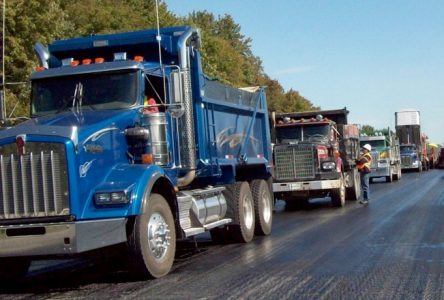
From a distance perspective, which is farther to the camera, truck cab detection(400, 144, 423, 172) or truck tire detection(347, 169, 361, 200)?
truck cab detection(400, 144, 423, 172)

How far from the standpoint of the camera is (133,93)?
9523mm

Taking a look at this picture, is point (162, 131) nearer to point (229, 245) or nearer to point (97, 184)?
point (97, 184)

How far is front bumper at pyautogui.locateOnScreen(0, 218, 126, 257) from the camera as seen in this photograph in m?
7.82

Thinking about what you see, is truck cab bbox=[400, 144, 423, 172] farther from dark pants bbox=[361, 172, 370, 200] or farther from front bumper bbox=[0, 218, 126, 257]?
front bumper bbox=[0, 218, 126, 257]

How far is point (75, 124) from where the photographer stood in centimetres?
855

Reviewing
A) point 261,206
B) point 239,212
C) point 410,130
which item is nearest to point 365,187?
Answer: point 261,206

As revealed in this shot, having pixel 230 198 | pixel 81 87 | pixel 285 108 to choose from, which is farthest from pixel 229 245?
pixel 285 108

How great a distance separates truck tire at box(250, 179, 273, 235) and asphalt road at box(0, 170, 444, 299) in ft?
1.05

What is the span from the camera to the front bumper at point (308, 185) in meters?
19.7

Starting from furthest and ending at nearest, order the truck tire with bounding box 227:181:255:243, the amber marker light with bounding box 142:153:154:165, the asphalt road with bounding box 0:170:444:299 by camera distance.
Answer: the truck tire with bounding box 227:181:255:243, the amber marker light with bounding box 142:153:154:165, the asphalt road with bounding box 0:170:444:299

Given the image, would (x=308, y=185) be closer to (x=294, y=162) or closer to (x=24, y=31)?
(x=294, y=162)

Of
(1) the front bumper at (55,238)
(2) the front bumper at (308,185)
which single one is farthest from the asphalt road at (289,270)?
(2) the front bumper at (308,185)

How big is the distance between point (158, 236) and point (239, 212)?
137 inches

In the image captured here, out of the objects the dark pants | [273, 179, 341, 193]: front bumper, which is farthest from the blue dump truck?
the dark pants
